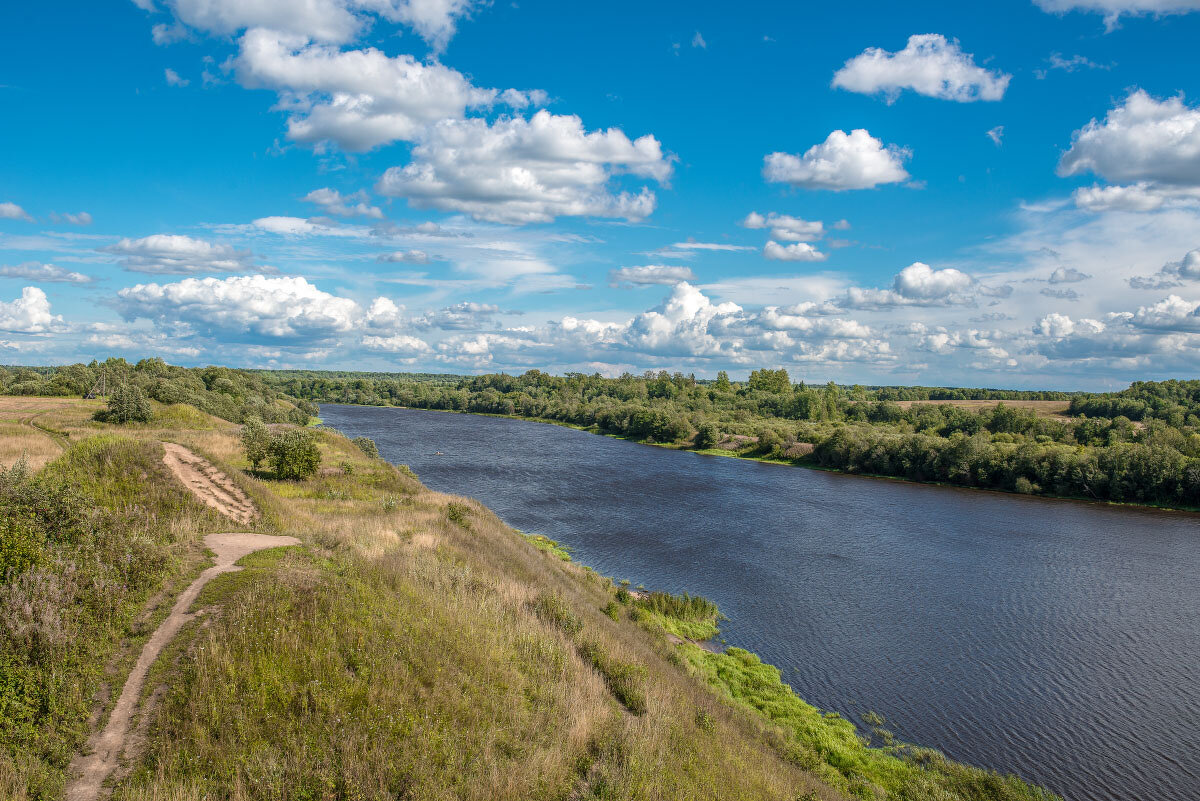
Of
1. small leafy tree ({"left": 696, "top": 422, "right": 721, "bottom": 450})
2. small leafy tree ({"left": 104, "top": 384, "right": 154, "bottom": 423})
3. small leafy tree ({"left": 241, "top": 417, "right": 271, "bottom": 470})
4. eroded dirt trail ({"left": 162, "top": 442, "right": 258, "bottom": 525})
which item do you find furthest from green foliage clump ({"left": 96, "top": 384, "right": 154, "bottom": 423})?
small leafy tree ({"left": 696, "top": 422, "right": 721, "bottom": 450})

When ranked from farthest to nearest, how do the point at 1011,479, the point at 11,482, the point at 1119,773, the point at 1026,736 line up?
the point at 1011,479
the point at 1026,736
the point at 1119,773
the point at 11,482

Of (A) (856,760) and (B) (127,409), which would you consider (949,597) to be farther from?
(B) (127,409)

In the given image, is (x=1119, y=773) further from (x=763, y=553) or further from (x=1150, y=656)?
(x=763, y=553)

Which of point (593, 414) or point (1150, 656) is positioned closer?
point (1150, 656)

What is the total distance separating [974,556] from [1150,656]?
14476 millimetres

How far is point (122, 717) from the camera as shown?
28.3ft

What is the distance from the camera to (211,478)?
2117 centimetres

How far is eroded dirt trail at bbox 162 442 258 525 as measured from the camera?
62.7ft

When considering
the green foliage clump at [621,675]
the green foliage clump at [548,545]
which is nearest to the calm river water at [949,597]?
the green foliage clump at [548,545]

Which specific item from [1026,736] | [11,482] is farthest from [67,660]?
[1026,736]

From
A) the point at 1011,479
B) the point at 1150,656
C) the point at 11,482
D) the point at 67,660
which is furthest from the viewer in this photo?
the point at 1011,479

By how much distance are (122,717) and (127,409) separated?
3809 cm

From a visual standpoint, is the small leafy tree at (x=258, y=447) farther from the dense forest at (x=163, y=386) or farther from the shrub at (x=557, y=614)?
the dense forest at (x=163, y=386)

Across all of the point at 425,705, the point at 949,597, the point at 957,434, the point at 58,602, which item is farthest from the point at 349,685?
the point at 957,434
